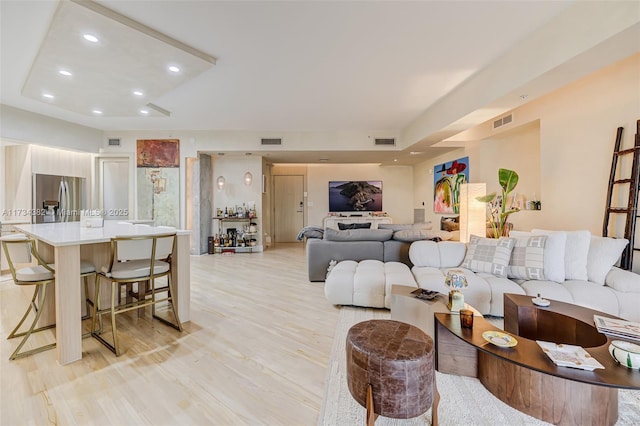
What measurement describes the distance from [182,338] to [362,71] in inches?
136

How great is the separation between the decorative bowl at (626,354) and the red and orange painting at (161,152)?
686 cm

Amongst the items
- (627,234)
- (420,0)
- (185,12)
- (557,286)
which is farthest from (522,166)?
(185,12)

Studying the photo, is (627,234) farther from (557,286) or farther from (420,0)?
(420,0)

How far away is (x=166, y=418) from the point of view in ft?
4.83

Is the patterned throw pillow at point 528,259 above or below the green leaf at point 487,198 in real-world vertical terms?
below

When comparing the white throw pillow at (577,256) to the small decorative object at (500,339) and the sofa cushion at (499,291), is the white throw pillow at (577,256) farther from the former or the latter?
the small decorative object at (500,339)

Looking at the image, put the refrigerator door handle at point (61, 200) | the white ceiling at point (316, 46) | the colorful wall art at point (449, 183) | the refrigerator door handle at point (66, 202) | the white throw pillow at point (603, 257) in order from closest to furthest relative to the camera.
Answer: the white ceiling at point (316, 46), the white throw pillow at point (603, 257), the refrigerator door handle at point (61, 200), the refrigerator door handle at point (66, 202), the colorful wall art at point (449, 183)

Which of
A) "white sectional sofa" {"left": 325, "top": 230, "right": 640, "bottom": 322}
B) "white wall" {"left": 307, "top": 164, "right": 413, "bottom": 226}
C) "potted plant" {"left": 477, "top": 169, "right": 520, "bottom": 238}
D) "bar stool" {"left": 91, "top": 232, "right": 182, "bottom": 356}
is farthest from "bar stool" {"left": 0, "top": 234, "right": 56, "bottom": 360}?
"white wall" {"left": 307, "top": 164, "right": 413, "bottom": 226}

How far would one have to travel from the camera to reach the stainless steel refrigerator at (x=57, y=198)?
191 inches

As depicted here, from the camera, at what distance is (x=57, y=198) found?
5.13 meters

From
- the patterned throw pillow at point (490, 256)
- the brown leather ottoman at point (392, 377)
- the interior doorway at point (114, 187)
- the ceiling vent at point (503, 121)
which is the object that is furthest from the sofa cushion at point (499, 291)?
the interior doorway at point (114, 187)

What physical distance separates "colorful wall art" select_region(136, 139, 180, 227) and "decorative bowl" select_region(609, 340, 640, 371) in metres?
6.67

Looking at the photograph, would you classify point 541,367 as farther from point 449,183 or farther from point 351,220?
point 351,220

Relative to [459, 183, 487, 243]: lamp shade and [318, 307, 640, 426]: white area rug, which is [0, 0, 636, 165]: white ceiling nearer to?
[459, 183, 487, 243]: lamp shade
